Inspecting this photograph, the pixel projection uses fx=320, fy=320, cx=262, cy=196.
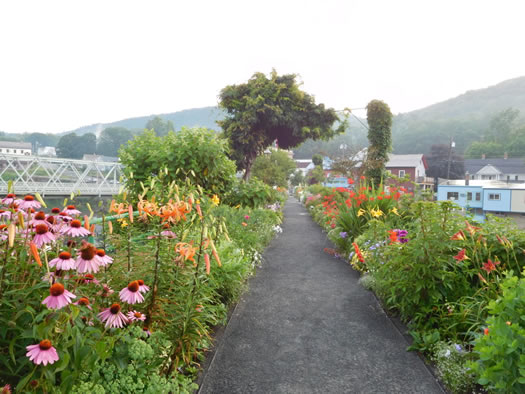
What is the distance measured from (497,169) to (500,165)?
1520 mm

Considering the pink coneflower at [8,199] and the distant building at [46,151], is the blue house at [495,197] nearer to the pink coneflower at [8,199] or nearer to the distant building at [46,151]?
the pink coneflower at [8,199]

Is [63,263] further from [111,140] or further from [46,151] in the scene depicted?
[46,151]

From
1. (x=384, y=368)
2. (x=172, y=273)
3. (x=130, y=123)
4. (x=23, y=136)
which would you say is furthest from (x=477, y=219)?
(x=130, y=123)

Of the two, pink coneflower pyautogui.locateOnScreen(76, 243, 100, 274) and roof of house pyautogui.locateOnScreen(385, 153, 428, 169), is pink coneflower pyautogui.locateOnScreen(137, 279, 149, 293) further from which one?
roof of house pyautogui.locateOnScreen(385, 153, 428, 169)

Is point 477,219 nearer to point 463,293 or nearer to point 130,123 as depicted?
point 463,293

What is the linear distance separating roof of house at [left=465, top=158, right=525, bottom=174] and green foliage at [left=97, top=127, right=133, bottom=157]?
8542 centimetres

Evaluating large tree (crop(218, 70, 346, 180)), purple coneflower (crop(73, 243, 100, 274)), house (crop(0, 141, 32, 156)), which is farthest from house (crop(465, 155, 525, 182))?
house (crop(0, 141, 32, 156))

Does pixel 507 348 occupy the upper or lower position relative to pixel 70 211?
lower

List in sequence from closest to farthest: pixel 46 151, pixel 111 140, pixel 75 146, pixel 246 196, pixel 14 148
Result: pixel 246 196
pixel 14 148
pixel 75 146
pixel 111 140
pixel 46 151

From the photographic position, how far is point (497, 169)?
1746 inches

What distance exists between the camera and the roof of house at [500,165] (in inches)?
1715

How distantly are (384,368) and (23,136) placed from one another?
15304 cm

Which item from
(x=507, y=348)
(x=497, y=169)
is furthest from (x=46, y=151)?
(x=507, y=348)

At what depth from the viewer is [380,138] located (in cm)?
1407
